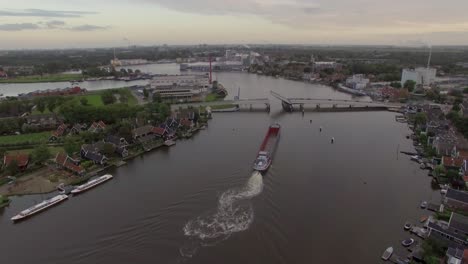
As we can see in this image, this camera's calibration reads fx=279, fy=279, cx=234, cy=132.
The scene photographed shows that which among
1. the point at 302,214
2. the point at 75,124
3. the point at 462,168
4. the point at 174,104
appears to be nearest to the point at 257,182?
the point at 302,214

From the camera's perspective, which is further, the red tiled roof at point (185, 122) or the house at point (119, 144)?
the red tiled roof at point (185, 122)

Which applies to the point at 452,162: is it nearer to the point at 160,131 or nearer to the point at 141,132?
the point at 160,131

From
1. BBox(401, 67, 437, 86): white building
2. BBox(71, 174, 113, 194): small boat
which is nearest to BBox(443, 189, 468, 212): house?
BBox(71, 174, 113, 194): small boat

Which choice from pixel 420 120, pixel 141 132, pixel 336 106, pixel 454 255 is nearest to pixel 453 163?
pixel 454 255

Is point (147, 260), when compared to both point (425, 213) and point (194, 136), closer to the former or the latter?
point (425, 213)

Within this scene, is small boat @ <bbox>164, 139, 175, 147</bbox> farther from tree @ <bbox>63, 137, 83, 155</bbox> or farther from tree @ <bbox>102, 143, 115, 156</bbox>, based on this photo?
tree @ <bbox>63, 137, 83, 155</bbox>

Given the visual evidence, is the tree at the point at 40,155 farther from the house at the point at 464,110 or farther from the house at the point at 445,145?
the house at the point at 464,110

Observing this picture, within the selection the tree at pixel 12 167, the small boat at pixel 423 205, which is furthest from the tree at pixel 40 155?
the small boat at pixel 423 205
